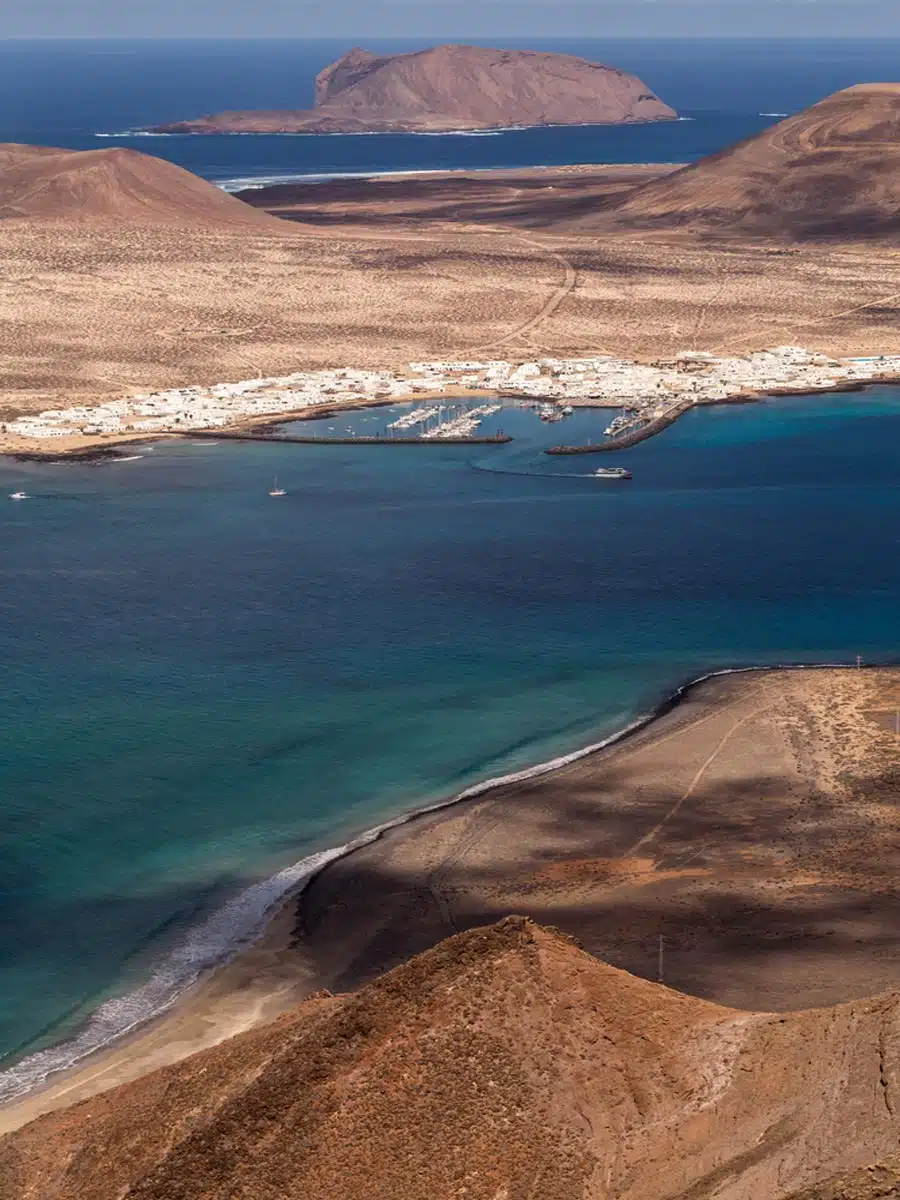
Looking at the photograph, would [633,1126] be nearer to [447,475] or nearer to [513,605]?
[513,605]

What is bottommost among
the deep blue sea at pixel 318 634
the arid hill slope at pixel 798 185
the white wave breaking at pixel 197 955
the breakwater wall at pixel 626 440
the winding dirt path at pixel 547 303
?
the white wave breaking at pixel 197 955

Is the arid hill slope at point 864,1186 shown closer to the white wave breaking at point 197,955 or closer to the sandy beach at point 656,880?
the sandy beach at point 656,880

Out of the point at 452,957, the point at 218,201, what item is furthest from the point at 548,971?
the point at 218,201

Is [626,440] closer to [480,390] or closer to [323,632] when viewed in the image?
[480,390]

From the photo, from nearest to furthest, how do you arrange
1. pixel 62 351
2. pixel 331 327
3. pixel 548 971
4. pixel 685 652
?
pixel 548 971 → pixel 685 652 → pixel 62 351 → pixel 331 327

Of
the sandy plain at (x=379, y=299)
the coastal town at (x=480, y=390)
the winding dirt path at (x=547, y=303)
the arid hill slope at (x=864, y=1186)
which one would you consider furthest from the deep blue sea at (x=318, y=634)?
the winding dirt path at (x=547, y=303)

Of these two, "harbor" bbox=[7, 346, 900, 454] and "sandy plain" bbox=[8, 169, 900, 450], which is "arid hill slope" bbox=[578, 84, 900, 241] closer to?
"sandy plain" bbox=[8, 169, 900, 450]
